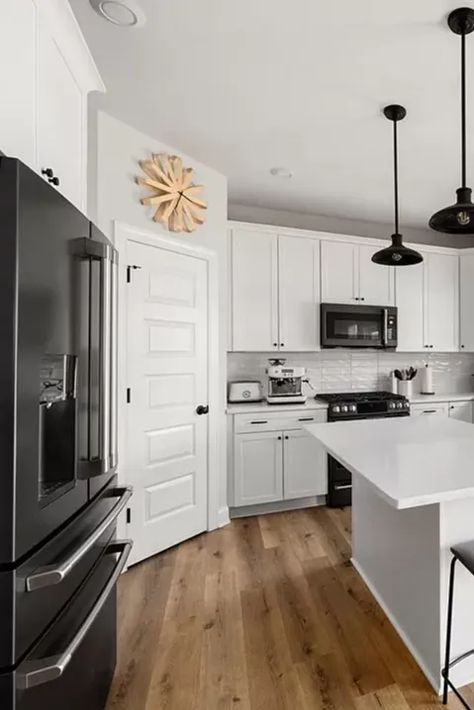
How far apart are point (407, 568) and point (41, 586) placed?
5.28 ft

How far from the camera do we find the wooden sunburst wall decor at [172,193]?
7.84 ft

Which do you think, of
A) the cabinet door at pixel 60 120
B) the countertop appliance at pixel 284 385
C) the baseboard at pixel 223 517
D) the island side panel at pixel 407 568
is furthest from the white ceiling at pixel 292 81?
the baseboard at pixel 223 517

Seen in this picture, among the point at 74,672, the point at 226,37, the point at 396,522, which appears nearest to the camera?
the point at 74,672

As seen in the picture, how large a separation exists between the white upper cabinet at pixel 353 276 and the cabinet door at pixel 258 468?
1504 millimetres

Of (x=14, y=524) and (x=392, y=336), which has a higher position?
(x=392, y=336)

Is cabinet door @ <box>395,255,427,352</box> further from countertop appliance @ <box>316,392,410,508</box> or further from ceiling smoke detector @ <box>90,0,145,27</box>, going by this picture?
ceiling smoke detector @ <box>90,0,145,27</box>

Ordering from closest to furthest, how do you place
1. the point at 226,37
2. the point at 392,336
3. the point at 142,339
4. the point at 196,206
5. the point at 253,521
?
the point at 226,37
the point at 142,339
the point at 196,206
the point at 253,521
the point at 392,336

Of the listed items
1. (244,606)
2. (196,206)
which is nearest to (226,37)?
(196,206)

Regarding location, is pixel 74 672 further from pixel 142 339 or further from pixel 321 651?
→ pixel 142 339

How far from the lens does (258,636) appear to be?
5.77 feet

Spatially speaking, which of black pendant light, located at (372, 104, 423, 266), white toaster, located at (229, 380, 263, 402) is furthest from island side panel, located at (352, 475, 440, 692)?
white toaster, located at (229, 380, 263, 402)

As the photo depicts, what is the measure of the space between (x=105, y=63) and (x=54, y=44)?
0.62m

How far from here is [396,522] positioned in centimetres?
180

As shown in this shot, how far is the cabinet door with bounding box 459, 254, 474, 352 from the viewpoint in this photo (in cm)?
399
